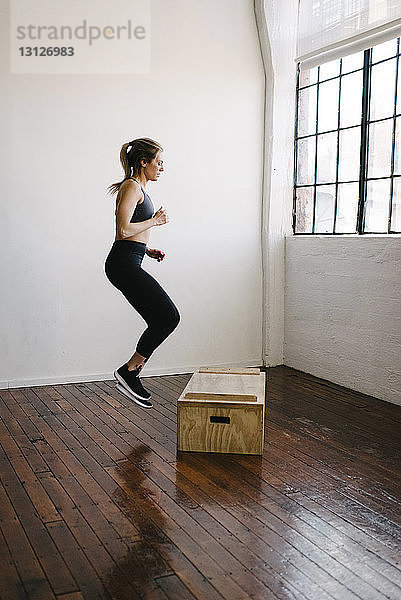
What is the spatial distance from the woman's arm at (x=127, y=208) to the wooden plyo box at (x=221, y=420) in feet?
3.66

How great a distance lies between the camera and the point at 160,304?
4426 mm

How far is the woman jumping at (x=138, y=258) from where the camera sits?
14.5 feet

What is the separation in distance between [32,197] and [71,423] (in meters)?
1.80

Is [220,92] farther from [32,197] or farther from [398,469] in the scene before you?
[398,469]

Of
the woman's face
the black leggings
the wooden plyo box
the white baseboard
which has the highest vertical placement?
the woman's face

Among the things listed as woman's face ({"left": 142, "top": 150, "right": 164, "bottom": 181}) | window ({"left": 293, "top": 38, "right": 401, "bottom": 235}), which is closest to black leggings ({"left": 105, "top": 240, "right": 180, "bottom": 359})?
woman's face ({"left": 142, "top": 150, "right": 164, "bottom": 181})

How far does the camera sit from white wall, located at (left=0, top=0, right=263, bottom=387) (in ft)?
17.3

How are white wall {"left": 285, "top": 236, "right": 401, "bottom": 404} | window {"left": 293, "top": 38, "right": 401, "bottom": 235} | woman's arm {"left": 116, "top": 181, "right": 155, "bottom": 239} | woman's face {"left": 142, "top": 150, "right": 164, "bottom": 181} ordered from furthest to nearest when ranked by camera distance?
window {"left": 293, "top": 38, "right": 401, "bottom": 235}, white wall {"left": 285, "top": 236, "right": 401, "bottom": 404}, woman's face {"left": 142, "top": 150, "right": 164, "bottom": 181}, woman's arm {"left": 116, "top": 181, "right": 155, "bottom": 239}

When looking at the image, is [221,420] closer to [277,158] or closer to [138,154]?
[138,154]

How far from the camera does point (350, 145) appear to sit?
552cm

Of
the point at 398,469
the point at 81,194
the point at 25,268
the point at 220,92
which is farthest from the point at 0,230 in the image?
the point at 398,469

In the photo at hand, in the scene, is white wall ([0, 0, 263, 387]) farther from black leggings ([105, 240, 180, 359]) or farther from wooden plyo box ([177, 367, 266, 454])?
wooden plyo box ([177, 367, 266, 454])

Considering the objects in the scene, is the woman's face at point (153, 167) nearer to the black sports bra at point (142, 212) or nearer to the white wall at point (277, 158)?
the black sports bra at point (142, 212)

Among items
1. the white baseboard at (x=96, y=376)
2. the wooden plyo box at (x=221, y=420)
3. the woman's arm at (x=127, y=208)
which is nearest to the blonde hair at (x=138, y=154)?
the woman's arm at (x=127, y=208)
